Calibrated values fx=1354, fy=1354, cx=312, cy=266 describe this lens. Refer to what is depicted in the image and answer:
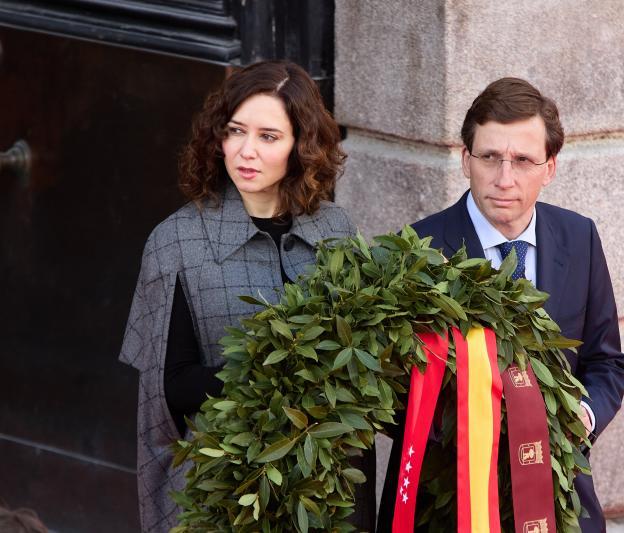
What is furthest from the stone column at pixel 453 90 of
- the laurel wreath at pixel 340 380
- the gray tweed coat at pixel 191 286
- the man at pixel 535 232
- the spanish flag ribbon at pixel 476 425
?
the spanish flag ribbon at pixel 476 425

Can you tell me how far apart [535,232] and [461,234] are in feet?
0.71

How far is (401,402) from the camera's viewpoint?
3.06 metres

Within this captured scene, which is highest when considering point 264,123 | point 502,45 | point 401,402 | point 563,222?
point 502,45

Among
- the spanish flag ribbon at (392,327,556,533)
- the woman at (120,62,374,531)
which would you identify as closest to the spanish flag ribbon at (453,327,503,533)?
the spanish flag ribbon at (392,327,556,533)

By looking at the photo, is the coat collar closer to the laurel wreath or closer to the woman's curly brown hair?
the woman's curly brown hair

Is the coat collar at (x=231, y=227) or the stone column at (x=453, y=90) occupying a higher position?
the stone column at (x=453, y=90)

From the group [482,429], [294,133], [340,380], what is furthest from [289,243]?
[482,429]

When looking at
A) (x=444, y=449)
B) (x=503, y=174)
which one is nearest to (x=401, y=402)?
(x=444, y=449)

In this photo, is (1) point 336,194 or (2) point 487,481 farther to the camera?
(1) point 336,194

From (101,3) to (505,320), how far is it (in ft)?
7.99

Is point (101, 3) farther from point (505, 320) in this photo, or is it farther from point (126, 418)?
point (505, 320)

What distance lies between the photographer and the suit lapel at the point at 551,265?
346 cm

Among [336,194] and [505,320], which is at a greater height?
[336,194]

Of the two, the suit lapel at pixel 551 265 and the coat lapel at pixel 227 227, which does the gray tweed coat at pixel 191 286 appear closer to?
the coat lapel at pixel 227 227
